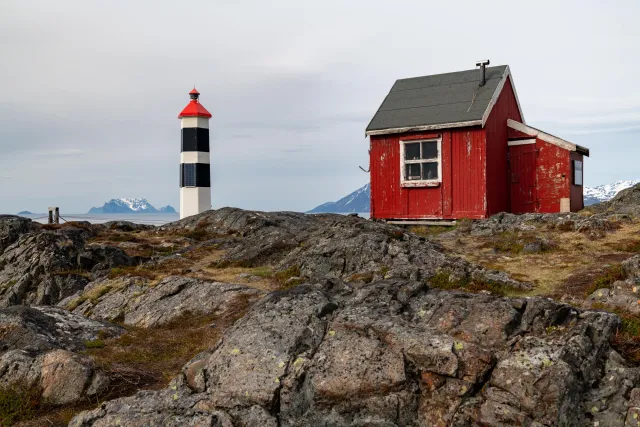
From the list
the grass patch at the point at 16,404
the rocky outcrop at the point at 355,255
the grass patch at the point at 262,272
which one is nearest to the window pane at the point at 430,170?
the rocky outcrop at the point at 355,255

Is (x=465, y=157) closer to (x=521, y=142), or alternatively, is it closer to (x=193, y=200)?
(x=521, y=142)

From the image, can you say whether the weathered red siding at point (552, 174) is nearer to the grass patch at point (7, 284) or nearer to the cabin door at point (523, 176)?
the cabin door at point (523, 176)

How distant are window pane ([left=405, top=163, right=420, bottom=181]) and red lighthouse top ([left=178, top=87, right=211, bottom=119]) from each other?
17.2 meters

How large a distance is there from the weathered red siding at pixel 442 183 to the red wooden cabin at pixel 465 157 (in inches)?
1.6

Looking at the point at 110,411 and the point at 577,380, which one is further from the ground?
the point at 577,380

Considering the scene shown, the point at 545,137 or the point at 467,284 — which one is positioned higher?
the point at 545,137

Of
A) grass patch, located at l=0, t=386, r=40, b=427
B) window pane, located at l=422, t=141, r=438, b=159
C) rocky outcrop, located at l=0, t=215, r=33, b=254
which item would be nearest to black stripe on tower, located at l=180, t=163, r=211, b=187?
rocky outcrop, located at l=0, t=215, r=33, b=254

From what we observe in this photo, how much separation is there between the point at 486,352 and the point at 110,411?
15.4 feet

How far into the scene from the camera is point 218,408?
22.4 feet

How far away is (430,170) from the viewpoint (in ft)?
79.6

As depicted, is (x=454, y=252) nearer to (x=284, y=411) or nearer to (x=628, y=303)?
(x=628, y=303)

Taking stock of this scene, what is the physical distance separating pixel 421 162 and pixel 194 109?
60.3 ft

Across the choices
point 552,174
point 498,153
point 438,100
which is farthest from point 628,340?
point 438,100

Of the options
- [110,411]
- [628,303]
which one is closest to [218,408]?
[110,411]
